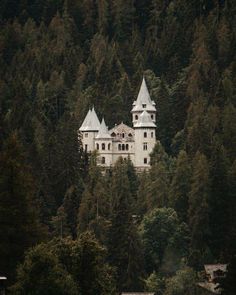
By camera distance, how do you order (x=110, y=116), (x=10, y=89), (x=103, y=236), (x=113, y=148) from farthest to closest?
(x=10, y=89) < (x=110, y=116) < (x=113, y=148) < (x=103, y=236)

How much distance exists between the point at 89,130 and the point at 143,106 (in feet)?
25.4

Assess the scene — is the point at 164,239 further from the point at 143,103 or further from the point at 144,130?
the point at 143,103

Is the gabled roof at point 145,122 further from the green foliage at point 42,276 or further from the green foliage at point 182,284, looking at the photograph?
the green foliage at point 42,276

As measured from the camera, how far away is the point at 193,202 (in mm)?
113062

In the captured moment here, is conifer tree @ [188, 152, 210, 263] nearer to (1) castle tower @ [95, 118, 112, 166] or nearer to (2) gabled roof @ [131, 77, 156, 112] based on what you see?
(1) castle tower @ [95, 118, 112, 166]

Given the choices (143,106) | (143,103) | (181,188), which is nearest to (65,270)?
(181,188)

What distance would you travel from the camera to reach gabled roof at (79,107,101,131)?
15038 cm

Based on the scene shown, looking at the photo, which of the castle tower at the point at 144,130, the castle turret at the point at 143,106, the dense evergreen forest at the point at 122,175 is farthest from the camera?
the castle turret at the point at 143,106

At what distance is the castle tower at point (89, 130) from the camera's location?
147750 millimetres

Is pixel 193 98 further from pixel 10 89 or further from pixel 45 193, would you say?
pixel 45 193

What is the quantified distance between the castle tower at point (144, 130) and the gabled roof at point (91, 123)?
3.89 metres

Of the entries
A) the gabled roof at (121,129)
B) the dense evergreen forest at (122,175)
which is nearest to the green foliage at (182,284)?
the dense evergreen forest at (122,175)

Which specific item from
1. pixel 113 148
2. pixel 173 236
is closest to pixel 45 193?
pixel 173 236

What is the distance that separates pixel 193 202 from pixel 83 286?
57.0 m
